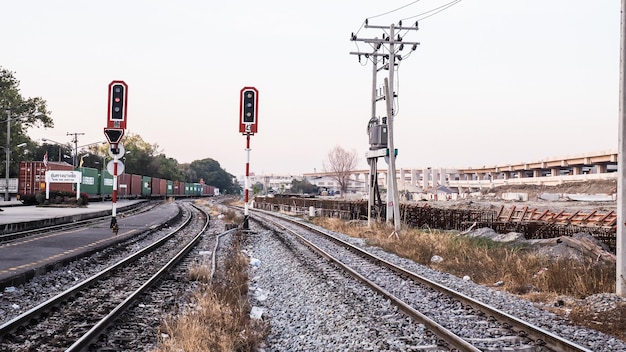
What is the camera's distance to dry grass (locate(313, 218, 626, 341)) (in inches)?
295

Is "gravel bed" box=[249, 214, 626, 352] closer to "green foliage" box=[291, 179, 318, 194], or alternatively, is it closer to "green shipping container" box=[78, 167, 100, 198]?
"green shipping container" box=[78, 167, 100, 198]

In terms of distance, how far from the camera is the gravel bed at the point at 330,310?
20.3 ft

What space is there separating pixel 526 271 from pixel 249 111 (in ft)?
42.5

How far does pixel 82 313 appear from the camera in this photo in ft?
23.8

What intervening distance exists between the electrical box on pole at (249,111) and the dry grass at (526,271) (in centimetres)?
725

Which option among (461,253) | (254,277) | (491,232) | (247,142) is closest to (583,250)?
(461,253)

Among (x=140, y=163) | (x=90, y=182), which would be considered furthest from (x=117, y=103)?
(x=140, y=163)

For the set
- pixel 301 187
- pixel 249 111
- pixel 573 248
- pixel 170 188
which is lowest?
pixel 573 248

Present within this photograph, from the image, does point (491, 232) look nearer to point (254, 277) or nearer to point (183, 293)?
point (254, 277)

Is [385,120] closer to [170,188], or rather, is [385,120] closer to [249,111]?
[249,111]

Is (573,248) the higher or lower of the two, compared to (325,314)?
higher

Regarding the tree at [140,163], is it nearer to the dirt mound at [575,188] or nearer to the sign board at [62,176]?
the sign board at [62,176]

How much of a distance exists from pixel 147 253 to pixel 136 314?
723 centimetres

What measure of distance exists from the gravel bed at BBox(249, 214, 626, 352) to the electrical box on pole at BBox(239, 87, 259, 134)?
9115 mm
